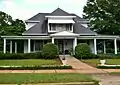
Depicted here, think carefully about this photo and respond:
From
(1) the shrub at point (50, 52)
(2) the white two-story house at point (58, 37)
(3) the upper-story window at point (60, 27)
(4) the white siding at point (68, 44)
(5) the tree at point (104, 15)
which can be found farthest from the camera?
(5) the tree at point (104, 15)

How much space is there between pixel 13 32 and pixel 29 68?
38.7 metres

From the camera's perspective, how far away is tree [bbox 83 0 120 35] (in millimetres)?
55688

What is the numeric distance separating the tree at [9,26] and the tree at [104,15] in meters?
16.8

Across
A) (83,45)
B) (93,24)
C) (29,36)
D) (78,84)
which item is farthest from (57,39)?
(78,84)

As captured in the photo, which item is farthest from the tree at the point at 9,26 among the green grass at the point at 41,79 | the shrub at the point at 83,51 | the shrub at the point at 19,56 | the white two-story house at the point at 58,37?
the green grass at the point at 41,79

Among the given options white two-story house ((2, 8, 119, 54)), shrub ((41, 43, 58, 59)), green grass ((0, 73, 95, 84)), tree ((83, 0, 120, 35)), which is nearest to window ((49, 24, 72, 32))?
white two-story house ((2, 8, 119, 54))

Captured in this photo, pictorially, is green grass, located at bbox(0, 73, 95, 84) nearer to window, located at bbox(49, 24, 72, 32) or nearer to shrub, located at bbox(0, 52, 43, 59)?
shrub, located at bbox(0, 52, 43, 59)

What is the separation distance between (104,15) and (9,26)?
23.3 meters

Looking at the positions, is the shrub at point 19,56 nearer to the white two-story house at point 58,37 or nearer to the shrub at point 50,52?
the shrub at point 50,52

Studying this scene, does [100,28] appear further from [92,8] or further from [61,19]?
[61,19]

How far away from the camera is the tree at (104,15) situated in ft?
183

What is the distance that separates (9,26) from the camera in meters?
64.4

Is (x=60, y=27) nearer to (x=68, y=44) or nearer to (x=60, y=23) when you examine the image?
(x=60, y=23)

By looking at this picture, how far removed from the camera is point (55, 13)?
45.7 metres
